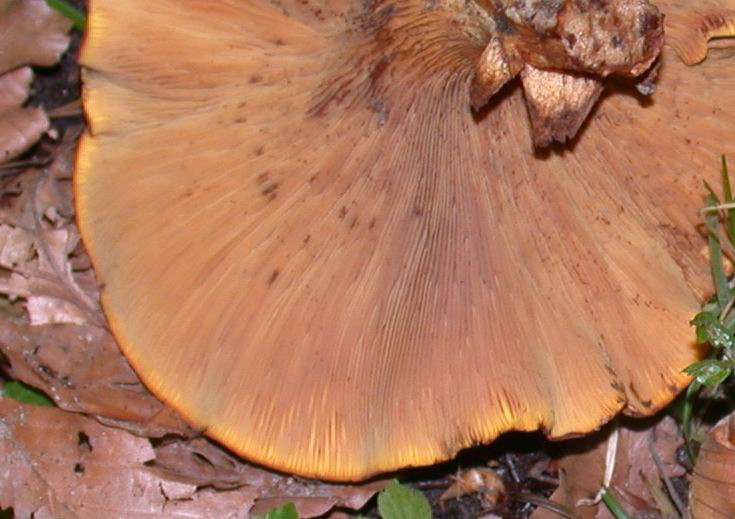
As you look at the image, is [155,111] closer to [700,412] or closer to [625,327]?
[625,327]

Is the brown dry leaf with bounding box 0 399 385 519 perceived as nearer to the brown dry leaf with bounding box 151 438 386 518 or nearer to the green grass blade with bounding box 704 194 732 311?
the brown dry leaf with bounding box 151 438 386 518

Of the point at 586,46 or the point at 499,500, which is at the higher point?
the point at 586,46

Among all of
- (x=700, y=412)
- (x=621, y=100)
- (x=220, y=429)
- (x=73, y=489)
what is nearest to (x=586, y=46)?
(x=621, y=100)

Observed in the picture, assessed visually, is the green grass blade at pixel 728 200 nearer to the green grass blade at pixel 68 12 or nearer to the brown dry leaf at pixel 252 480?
the brown dry leaf at pixel 252 480

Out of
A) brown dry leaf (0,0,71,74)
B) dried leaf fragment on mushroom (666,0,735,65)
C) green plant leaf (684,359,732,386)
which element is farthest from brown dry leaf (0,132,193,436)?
dried leaf fragment on mushroom (666,0,735,65)

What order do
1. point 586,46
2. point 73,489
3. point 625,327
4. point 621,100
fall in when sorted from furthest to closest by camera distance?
point 73,489, point 625,327, point 621,100, point 586,46

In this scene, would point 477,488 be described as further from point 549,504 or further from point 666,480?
point 666,480
